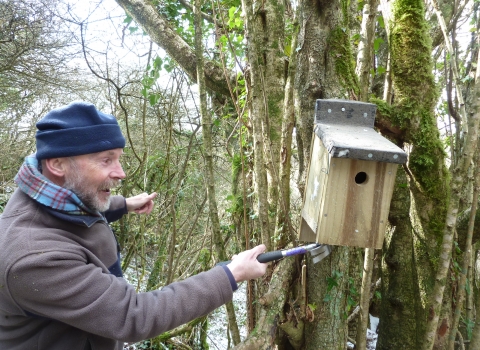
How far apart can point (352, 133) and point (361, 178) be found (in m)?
0.22

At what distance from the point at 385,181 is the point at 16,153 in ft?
24.2

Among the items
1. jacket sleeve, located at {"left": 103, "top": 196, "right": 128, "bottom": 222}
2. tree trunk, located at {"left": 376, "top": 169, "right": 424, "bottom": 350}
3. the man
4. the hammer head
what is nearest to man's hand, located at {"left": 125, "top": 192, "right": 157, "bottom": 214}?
jacket sleeve, located at {"left": 103, "top": 196, "right": 128, "bottom": 222}

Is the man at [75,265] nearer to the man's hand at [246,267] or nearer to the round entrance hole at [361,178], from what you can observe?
the man's hand at [246,267]

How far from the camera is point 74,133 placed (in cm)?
153

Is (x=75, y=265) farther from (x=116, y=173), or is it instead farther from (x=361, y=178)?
(x=361, y=178)

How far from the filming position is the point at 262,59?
2.95 m

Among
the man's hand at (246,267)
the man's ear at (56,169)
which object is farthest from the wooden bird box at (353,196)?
the man's ear at (56,169)

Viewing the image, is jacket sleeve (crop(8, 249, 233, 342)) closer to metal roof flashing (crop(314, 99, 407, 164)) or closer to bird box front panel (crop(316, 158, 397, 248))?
bird box front panel (crop(316, 158, 397, 248))

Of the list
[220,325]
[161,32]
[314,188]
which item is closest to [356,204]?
[314,188]

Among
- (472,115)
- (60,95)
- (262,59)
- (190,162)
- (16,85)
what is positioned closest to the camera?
(472,115)

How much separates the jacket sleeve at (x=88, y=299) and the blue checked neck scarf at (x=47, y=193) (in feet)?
0.67

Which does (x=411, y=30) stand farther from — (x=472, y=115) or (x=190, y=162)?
(x=190, y=162)

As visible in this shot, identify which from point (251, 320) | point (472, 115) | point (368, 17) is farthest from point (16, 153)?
point (472, 115)

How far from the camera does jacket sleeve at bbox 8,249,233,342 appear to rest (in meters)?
1.25
